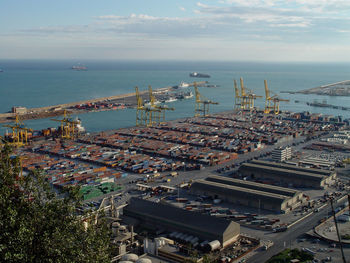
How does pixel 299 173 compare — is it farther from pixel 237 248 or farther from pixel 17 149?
pixel 17 149

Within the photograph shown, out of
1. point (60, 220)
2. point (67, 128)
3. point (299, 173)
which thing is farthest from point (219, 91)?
point (60, 220)

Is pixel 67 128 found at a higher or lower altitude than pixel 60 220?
lower

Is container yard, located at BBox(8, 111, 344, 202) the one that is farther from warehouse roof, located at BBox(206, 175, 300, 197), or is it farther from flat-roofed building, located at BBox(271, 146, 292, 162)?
warehouse roof, located at BBox(206, 175, 300, 197)

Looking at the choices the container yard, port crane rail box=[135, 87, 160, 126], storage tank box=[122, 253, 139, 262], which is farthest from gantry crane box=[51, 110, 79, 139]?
storage tank box=[122, 253, 139, 262]

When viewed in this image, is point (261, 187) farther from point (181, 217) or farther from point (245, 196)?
point (181, 217)

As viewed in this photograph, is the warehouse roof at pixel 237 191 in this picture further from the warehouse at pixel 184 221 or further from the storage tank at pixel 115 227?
the storage tank at pixel 115 227

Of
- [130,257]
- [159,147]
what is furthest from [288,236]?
[159,147]
